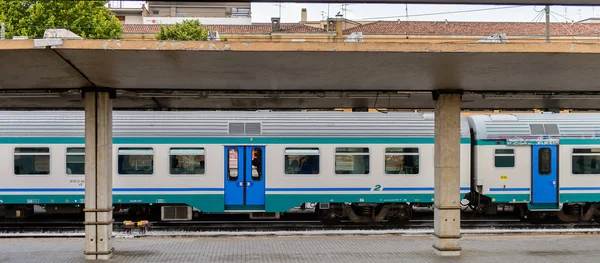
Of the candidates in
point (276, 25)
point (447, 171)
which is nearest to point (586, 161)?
point (447, 171)

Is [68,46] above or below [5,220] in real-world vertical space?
above

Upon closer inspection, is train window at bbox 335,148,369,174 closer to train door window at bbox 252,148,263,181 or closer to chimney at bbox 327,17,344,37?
train door window at bbox 252,148,263,181

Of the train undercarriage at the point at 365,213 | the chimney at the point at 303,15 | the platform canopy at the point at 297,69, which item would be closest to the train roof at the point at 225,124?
the train undercarriage at the point at 365,213

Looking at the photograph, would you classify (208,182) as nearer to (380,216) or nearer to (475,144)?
(380,216)

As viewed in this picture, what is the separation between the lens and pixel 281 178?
48.0ft

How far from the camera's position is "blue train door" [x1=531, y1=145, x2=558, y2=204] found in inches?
592

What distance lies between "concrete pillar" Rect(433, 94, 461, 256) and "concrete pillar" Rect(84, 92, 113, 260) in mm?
5175

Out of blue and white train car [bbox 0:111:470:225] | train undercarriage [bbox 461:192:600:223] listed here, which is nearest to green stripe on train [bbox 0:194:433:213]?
blue and white train car [bbox 0:111:470:225]

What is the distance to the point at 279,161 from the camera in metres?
14.6

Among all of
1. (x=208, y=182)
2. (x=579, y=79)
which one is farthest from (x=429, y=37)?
(x=579, y=79)

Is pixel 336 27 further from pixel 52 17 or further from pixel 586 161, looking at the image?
pixel 586 161

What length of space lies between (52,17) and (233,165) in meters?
18.3

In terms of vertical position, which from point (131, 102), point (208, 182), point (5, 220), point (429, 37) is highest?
point (429, 37)

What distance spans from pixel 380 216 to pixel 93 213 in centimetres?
783
